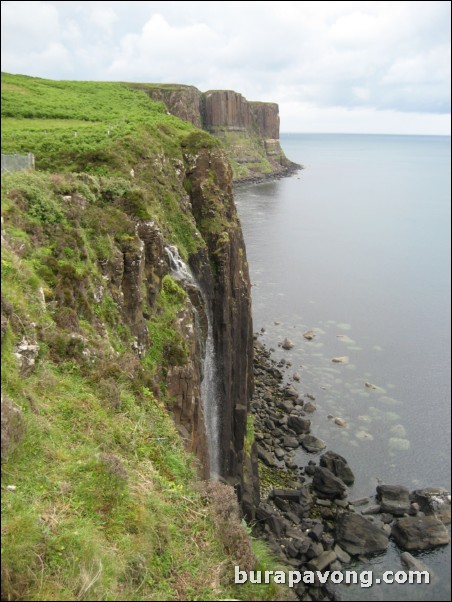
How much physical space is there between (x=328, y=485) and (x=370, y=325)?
3686 centimetres

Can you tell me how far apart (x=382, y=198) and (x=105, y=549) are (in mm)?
172869

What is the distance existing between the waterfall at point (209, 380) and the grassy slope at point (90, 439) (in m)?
2.82

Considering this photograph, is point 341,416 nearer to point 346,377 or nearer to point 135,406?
point 346,377

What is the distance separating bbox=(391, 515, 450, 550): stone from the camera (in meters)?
33.9

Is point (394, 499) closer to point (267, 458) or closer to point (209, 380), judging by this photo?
point (267, 458)

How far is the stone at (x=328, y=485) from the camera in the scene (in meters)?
38.7

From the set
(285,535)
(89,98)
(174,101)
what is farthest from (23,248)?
(174,101)

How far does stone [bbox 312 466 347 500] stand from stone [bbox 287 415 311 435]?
7.32m

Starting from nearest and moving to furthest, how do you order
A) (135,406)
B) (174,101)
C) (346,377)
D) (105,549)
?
(105,549) → (135,406) → (346,377) → (174,101)

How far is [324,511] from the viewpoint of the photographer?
121 ft

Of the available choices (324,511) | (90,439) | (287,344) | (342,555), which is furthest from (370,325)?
(90,439)

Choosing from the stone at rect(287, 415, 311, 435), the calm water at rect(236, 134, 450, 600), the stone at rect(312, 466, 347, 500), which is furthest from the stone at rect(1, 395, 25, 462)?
the stone at rect(287, 415, 311, 435)

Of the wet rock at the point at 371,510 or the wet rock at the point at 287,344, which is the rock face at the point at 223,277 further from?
the wet rock at the point at 287,344

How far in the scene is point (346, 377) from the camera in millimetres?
58094
